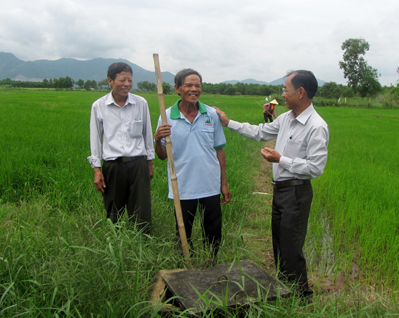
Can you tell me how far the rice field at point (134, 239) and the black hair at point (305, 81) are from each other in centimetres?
105

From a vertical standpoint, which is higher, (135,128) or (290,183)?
(135,128)

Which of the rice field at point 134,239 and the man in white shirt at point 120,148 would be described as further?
the man in white shirt at point 120,148

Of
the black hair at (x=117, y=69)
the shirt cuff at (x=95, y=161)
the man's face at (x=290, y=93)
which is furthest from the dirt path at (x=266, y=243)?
the black hair at (x=117, y=69)

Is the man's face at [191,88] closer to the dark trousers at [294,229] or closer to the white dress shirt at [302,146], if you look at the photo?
the white dress shirt at [302,146]

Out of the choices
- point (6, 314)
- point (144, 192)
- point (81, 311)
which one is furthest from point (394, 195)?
point (6, 314)

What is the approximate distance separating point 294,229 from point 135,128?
1.44m


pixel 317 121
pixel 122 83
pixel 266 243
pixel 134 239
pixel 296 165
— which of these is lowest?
pixel 266 243

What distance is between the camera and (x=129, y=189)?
271cm

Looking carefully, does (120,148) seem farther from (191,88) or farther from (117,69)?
(191,88)

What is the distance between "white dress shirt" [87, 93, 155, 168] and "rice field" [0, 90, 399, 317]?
586mm

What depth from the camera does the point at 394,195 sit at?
13.1 ft

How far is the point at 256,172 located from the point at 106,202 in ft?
13.9

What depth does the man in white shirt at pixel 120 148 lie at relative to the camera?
102 inches

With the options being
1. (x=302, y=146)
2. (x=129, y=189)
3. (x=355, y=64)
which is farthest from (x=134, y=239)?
(x=355, y=64)
